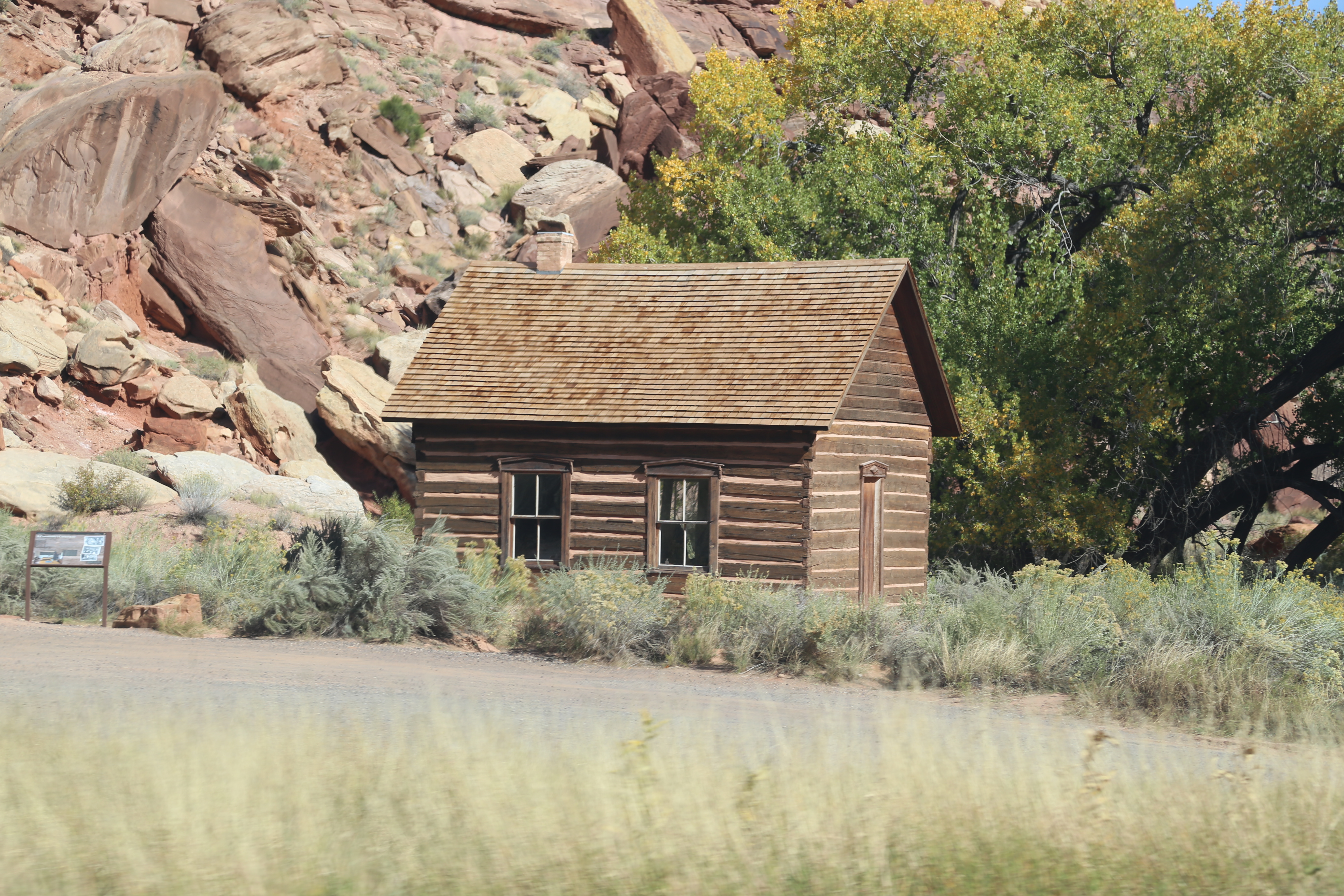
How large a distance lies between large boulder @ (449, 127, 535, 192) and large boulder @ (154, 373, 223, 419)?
19.7 metres

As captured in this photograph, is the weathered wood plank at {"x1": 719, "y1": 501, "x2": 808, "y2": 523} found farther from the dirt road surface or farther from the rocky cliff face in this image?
the rocky cliff face

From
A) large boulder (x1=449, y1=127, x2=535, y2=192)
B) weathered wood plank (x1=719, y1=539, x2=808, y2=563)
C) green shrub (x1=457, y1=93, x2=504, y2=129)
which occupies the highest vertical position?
green shrub (x1=457, y1=93, x2=504, y2=129)

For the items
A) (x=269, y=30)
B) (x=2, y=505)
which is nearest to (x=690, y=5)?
(x=269, y=30)

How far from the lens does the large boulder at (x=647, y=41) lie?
5194 cm

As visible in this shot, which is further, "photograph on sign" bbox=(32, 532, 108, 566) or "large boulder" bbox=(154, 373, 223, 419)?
"large boulder" bbox=(154, 373, 223, 419)

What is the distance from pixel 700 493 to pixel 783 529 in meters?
1.40

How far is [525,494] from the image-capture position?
57.5ft

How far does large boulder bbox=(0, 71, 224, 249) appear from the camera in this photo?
29.9 m

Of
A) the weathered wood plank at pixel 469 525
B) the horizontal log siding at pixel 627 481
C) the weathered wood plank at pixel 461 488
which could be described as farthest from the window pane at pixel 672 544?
the weathered wood plank at pixel 461 488

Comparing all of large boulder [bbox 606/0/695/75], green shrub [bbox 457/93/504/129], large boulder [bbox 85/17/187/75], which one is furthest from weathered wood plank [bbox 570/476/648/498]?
large boulder [bbox 606/0/695/75]

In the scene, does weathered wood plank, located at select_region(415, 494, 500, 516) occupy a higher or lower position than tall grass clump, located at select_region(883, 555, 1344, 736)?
higher

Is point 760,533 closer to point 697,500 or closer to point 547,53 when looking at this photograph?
point 697,500

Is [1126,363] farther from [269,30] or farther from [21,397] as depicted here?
[269,30]

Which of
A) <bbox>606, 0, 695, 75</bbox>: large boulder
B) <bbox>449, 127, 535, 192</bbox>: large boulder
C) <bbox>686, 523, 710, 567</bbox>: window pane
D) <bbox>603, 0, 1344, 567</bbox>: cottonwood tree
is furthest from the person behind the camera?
<bbox>606, 0, 695, 75</bbox>: large boulder
